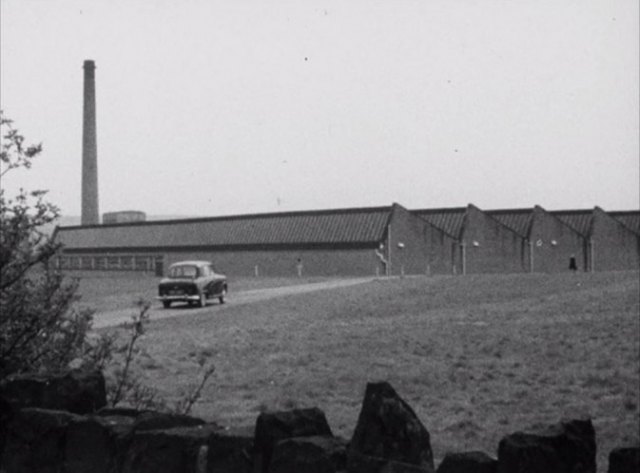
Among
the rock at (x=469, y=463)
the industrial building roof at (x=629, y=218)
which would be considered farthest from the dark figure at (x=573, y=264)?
the rock at (x=469, y=463)

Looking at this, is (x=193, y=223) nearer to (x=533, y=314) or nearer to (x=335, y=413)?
(x=533, y=314)

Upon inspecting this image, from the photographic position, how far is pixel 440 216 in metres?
67.6

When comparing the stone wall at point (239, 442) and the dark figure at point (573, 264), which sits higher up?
the stone wall at point (239, 442)

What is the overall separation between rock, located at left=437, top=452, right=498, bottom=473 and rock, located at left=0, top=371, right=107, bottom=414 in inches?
75.8

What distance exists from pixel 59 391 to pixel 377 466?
1.77 m

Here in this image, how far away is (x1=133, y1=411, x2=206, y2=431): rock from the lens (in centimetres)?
362

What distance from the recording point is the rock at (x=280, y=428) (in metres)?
3.25

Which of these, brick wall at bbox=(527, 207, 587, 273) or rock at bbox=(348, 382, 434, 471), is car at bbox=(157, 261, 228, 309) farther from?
brick wall at bbox=(527, 207, 587, 273)

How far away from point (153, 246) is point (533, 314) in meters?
45.8

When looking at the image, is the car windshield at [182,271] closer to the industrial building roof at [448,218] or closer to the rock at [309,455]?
the industrial building roof at [448,218]

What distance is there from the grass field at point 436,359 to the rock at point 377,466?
25.3 ft

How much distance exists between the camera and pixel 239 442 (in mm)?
3295

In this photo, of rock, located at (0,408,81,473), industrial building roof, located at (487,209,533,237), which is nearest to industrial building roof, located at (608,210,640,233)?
industrial building roof, located at (487,209,533,237)

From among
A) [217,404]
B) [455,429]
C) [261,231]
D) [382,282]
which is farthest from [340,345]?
[261,231]
